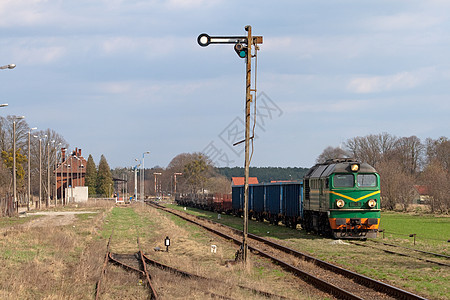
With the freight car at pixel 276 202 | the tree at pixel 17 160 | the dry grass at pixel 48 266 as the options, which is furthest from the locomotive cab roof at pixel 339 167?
the tree at pixel 17 160

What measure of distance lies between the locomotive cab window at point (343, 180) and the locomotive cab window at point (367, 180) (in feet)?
1.12

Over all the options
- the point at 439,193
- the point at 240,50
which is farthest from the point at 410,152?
the point at 240,50

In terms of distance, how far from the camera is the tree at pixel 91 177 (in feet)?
441

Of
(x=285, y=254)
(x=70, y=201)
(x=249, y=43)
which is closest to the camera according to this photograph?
(x=249, y=43)

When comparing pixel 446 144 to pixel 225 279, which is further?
pixel 446 144

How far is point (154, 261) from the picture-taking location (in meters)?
18.5

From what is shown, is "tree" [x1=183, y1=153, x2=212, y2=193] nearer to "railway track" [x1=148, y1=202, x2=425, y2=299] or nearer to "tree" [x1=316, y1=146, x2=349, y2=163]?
"tree" [x1=316, y1=146, x2=349, y2=163]

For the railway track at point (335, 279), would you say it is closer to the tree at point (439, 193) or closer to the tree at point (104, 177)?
the tree at point (439, 193)

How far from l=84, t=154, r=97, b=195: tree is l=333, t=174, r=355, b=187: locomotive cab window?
377ft

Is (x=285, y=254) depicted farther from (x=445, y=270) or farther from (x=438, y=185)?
(x=438, y=185)

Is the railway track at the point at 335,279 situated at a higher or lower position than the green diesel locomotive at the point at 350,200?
lower

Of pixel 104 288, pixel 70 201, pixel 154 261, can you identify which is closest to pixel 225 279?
pixel 104 288

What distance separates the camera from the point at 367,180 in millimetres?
24734

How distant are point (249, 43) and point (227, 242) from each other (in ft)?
34.8
